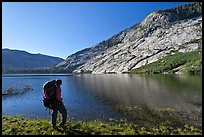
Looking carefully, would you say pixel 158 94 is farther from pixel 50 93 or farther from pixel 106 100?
pixel 50 93

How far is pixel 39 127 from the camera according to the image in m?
17.5

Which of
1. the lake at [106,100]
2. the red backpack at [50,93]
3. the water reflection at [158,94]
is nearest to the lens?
the red backpack at [50,93]

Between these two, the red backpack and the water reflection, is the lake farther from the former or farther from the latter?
the red backpack

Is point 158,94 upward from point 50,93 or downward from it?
downward

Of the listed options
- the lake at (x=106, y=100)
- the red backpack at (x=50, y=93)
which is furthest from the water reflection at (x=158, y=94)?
the red backpack at (x=50, y=93)

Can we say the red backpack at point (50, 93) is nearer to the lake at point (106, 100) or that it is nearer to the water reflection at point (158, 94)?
the lake at point (106, 100)

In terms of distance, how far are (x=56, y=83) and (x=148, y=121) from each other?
39.5 feet

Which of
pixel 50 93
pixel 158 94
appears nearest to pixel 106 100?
pixel 158 94

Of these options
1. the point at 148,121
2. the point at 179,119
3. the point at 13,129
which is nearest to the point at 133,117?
the point at 148,121

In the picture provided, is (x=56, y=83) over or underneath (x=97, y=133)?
over

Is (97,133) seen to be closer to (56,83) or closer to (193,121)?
(56,83)

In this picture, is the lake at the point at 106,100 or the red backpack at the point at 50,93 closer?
the red backpack at the point at 50,93

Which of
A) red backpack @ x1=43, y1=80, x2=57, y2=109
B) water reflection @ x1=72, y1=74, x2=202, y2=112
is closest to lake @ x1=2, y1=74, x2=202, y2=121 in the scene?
water reflection @ x1=72, y1=74, x2=202, y2=112

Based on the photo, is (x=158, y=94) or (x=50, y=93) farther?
(x=158, y=94)
